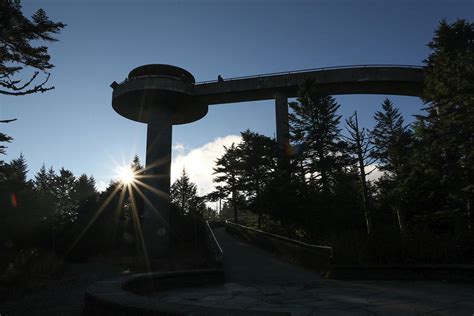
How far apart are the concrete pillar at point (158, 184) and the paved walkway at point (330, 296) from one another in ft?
55.3

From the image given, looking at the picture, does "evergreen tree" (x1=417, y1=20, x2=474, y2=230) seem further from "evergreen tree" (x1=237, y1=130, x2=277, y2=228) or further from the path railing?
"evergreen tree" (x1=237, y1=130, x2=277, y2=228)

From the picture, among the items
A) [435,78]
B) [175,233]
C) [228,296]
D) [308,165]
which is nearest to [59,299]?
[228,296]

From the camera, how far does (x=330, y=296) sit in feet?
22.6

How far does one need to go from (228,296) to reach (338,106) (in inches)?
733

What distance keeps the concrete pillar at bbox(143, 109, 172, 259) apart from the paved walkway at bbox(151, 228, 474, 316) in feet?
55.3

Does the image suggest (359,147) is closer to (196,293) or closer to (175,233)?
(196,293)

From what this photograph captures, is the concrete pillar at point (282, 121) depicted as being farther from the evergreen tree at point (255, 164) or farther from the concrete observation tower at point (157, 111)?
the concrete observation tower at point (157, 111)

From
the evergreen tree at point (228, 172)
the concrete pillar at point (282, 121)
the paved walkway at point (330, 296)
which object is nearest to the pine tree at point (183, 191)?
the evergreen tree at point (228, 172)

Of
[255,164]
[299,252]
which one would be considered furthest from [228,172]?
[299,252]

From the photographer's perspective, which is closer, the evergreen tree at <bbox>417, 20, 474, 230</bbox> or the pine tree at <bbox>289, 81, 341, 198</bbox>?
the evergreen tree at <bbox>417, 20, 474, 230</bbox>

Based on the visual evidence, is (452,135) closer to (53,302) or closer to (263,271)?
(263,271)

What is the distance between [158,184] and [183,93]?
916 centimetres

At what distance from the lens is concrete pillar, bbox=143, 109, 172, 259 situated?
84.5 feet

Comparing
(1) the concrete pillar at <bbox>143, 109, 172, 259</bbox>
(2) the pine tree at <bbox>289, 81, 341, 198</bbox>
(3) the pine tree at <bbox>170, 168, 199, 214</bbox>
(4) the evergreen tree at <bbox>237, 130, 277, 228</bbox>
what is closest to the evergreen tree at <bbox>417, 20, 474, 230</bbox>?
(2) the pine tree at <bbox>289, 81, 341, 198</bbox>
